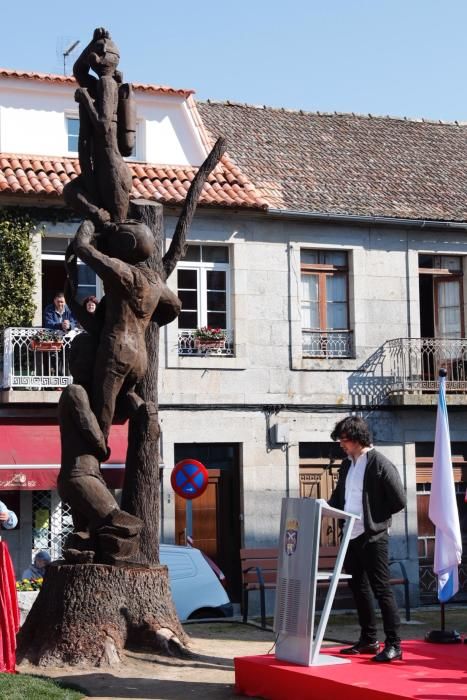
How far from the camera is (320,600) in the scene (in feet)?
72.1

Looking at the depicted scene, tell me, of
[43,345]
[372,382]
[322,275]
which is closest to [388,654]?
[43,345]

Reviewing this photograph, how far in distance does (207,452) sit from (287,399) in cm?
162

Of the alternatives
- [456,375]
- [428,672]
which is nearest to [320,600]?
[456,375]

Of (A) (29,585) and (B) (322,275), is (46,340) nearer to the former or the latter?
(B) (322,275)

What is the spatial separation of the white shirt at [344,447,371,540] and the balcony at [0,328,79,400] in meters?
12.2

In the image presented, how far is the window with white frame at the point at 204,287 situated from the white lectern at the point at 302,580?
13.6 m

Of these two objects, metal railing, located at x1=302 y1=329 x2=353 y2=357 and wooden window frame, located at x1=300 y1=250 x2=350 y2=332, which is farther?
wooden window frame, located at x1=300 y1=250 x2=350 y2=332

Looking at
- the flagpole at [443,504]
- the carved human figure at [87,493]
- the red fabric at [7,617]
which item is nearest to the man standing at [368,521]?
the carved human figure at [87,493]

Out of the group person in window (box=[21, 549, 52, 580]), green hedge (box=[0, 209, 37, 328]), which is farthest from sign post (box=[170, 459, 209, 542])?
green hedge (box=[0, 209, 37, 328])

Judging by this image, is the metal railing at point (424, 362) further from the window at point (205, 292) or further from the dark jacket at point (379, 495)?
the dark jacket at point (379, 495)

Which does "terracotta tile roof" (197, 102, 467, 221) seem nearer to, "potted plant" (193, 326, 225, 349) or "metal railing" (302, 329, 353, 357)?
"metal railing" (302, 329, 353, 357)

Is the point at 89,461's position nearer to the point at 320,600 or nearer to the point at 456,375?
the point at 320,600

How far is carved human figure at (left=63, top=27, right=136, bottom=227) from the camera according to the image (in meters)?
11.4

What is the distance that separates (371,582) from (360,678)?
1.19 m
